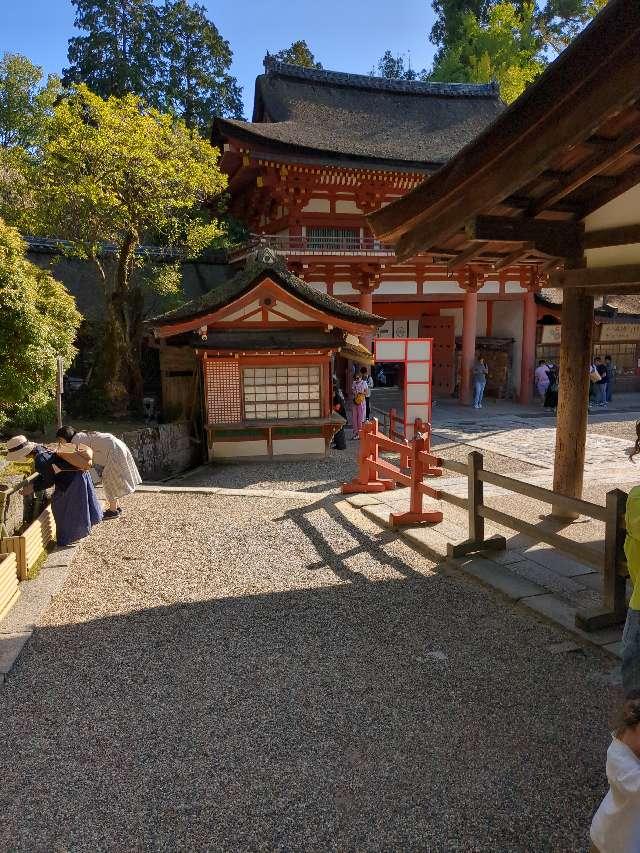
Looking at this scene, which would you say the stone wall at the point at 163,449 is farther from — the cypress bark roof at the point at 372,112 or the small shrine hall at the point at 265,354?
the cypress bark roof at the point at 372,112

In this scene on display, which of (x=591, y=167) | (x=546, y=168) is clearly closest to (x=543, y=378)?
(x=591, y=167)

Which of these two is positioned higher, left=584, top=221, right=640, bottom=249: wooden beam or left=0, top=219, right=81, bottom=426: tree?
left=584, top=221, right=640, bottom=249: wooden beam

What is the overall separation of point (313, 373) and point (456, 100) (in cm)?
1579

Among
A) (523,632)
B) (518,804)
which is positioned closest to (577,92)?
(523,632)

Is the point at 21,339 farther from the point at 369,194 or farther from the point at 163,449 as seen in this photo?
the point at 369,194

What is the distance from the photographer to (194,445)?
41.5 feet

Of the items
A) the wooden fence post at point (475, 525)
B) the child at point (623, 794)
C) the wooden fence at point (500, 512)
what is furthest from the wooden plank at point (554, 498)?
the child at point (623, 794)

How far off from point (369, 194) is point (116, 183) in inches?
278

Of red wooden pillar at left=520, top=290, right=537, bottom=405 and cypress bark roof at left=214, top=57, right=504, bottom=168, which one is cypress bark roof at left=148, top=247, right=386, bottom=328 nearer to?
cypress bark roof at left=214, top=57, right=504, bottom=168

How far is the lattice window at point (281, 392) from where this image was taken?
11.7 m

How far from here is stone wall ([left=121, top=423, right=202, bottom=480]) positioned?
11336 millimetres

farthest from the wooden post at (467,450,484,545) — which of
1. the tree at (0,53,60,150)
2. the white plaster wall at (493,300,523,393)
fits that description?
the tree at (0,53,60,150)

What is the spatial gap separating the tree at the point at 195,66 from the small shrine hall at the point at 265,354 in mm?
22882

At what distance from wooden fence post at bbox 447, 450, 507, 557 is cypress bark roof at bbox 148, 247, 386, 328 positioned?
19.6ft
